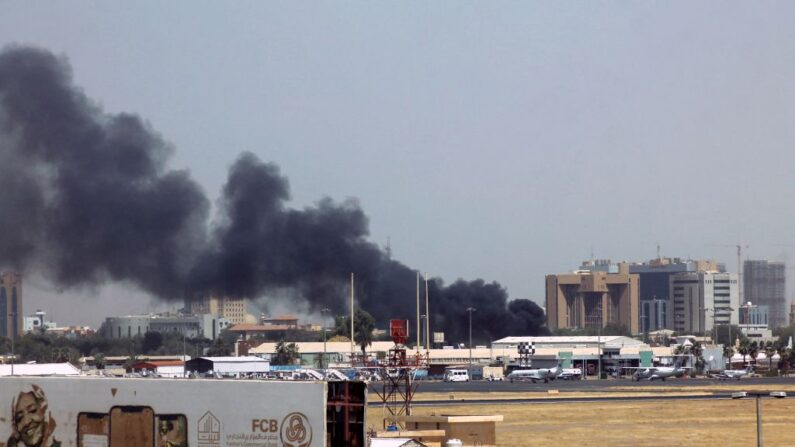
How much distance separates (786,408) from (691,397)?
14667 millimetres

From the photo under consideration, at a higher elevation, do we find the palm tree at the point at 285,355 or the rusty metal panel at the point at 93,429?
the rusty metal panel at the point at 93,429

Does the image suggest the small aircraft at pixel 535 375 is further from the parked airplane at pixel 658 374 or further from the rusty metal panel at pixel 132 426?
the rusty metal panel at pixel 132 426

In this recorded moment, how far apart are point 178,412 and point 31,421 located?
155 inches

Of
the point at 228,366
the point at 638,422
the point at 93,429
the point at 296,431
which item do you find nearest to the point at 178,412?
the point at 93,429

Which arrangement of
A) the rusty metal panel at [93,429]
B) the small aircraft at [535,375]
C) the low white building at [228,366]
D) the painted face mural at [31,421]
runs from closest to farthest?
the rusty metal panel at [93,429] → the painted face mural at [31,421] → the low white building at [228,366] → the small aircraft at [535,375]

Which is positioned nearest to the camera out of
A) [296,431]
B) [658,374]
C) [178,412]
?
[296,431]

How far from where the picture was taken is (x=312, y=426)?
874 inches

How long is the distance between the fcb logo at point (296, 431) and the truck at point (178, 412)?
18 millimetres

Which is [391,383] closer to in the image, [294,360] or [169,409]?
[169,409]

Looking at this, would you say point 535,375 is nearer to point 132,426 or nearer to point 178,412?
point 132,426

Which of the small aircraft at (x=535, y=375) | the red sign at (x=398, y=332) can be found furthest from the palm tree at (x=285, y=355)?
the red sign at (x=398, y=332)

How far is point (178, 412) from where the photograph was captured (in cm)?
2400

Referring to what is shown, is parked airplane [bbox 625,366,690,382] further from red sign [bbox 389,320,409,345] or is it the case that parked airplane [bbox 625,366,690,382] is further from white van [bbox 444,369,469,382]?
red sign [bbox 389,320,409,345]

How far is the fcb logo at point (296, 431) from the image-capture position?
22.2 meters
